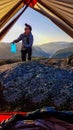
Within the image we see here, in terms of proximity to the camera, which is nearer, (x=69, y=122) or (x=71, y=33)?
(x=69, y=122)

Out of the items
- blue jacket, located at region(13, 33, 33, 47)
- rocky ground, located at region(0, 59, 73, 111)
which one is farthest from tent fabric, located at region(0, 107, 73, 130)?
blue jacket, located at region(13, 33, 33, 47)

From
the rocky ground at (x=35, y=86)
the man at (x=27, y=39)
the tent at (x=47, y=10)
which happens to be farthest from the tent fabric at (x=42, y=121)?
the man at (x=27, y=39)

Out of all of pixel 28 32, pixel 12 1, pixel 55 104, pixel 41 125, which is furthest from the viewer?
pixel 28 32

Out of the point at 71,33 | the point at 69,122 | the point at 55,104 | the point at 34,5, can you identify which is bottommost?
the point at 55,104

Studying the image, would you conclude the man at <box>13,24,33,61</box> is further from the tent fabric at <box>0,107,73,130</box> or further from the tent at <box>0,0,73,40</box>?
the tent fabric at <box>0,107,73,130</box>

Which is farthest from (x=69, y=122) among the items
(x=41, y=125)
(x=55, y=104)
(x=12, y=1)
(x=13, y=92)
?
(x=13, y=92)

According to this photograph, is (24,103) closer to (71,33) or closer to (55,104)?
(55,104)

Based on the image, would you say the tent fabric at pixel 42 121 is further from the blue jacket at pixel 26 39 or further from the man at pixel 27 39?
the blue jacket at pixel 26 39

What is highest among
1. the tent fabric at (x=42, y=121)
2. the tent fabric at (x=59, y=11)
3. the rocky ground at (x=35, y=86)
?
the tent fabric at (x=59, y=11)
